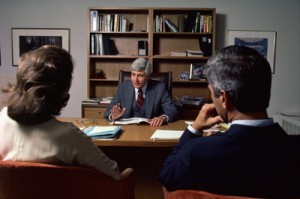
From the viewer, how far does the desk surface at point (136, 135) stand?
6.28 ft

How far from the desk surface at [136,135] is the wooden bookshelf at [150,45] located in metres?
1.86

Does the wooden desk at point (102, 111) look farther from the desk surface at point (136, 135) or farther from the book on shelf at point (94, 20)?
the desk surface at point (136, 135)

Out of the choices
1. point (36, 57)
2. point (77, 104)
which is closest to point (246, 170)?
point (36, 57)

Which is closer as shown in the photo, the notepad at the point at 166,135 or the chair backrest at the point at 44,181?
the chair backrest at the point at 44,181

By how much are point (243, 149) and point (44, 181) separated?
625mm

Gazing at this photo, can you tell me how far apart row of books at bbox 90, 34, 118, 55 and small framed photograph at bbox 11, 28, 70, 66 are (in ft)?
1.62

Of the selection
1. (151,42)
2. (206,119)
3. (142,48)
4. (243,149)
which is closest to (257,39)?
(151,42)

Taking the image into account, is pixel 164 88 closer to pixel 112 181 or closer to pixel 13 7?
pixel 112 181

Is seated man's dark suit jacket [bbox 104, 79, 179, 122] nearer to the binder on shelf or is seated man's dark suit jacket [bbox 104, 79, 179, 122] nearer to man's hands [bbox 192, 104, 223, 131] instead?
the binder on shelf

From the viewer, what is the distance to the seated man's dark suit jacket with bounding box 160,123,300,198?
953 mm

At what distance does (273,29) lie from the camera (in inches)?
175

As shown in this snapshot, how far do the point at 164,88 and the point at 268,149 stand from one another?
2.24m

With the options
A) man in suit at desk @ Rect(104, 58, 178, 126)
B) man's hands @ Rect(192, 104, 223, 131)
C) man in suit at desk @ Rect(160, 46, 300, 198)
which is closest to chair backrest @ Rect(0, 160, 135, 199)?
man in suit at desk @ Rect(160, 46, 300, 198)

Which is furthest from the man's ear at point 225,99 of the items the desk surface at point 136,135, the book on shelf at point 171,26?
the book on shelf at point 171,26
